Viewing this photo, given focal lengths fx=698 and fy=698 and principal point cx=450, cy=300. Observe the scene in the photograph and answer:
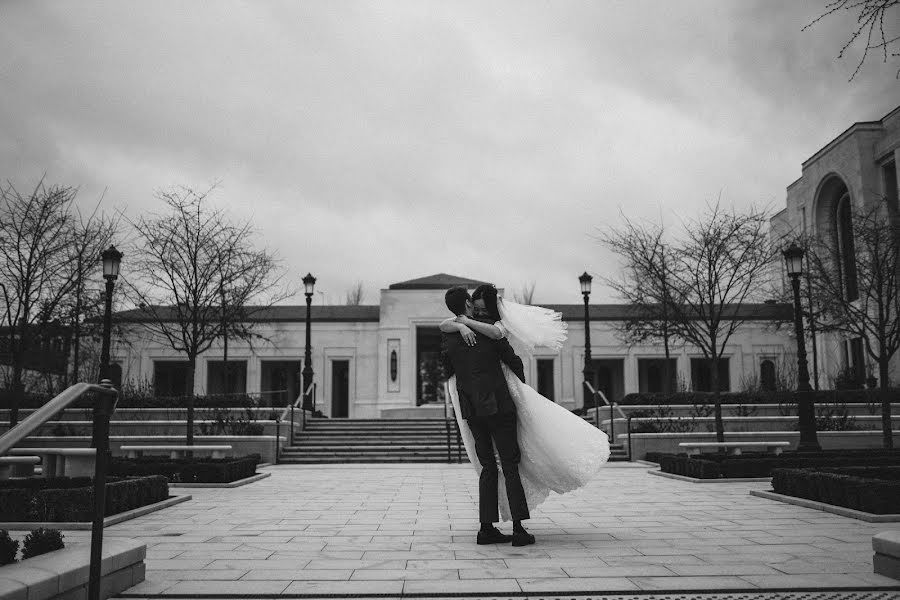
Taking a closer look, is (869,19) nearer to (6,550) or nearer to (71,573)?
(71,573)

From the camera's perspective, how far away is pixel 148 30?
1202 cm

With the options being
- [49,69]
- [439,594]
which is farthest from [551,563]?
[49,69]

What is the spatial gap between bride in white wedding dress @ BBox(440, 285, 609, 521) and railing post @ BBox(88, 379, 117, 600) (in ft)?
8.67

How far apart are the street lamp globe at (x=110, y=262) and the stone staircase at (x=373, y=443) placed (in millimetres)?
6966

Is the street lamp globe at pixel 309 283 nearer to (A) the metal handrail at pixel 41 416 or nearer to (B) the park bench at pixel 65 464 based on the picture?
(B) the park bench at pixel 65 464

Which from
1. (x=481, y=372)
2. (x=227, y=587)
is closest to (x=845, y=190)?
(x=481, y=372)

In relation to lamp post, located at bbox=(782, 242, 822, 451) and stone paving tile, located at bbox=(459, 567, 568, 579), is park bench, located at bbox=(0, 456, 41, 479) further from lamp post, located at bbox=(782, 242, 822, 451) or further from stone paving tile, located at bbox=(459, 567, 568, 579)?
lamp post, located at bbox=(782, 242, 822, 451)

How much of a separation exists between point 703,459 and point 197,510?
8.39 metres

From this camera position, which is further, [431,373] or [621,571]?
[431,373]

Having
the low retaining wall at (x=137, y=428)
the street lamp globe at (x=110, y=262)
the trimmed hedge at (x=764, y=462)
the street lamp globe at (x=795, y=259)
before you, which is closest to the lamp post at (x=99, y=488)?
the trimmed hedge at (x=764, y=462)

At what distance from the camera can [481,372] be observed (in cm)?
564

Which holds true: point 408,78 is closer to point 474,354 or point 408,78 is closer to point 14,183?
point 474,354

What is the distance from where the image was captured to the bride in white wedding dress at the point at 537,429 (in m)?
5.65

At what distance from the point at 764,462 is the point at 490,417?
27.7ft
